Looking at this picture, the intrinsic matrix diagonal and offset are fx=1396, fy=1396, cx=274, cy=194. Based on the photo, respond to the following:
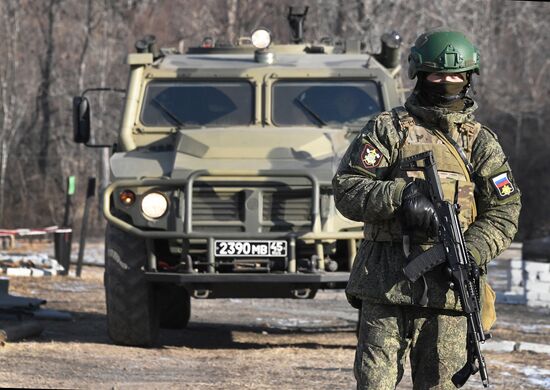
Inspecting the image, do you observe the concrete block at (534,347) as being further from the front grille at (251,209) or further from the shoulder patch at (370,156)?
the shoulder patch at (370,156)

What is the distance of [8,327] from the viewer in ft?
32.2

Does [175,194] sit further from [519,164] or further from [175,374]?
[519,164]

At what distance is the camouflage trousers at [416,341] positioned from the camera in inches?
191

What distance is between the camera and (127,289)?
9273 mm

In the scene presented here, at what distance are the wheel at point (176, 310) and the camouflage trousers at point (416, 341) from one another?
18.7 ft

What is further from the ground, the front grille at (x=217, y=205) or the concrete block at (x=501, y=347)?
the front grille at (x=217, y=205)

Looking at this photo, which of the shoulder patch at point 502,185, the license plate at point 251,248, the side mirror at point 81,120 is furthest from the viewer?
the side mirror at point 81,120

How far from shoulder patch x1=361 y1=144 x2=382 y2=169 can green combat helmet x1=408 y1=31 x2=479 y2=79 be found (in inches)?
12.2

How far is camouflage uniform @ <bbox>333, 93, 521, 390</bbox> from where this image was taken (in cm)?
485

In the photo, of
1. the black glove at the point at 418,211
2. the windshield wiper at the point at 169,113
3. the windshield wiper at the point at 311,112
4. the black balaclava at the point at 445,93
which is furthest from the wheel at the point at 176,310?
the black glove at the point at 418,211

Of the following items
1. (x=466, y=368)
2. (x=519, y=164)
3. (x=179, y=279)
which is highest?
(x=466, y=368)

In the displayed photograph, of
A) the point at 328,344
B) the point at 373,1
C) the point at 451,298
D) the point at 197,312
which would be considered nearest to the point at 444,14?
the point at 373,1

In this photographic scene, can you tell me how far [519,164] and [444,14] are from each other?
5.57 meters

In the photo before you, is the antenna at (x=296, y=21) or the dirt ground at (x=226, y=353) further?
the antenna at (x=296, y=21)
